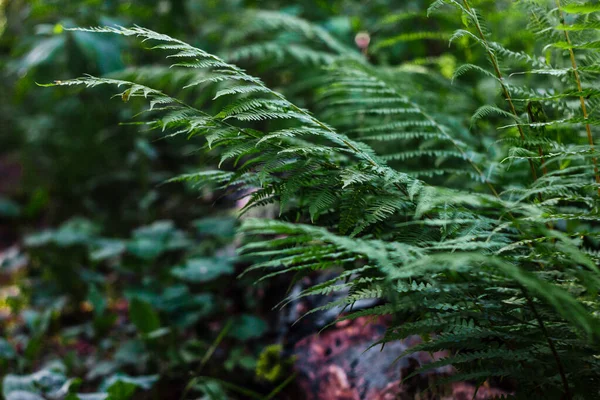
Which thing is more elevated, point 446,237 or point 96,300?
point 446,237

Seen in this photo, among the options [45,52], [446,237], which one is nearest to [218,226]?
[45,52]

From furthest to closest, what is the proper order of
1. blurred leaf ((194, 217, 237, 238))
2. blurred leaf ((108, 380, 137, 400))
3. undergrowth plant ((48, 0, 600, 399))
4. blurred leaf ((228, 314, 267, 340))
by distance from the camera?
1. blurred leaf ((194, 217, 237, 238))
2. blurred leaf ((228, 314, 267, 340))
3. blurred leaf ((108, 380, 137, 400))
4. undergrowth plant ((48, 0, 600, 399))

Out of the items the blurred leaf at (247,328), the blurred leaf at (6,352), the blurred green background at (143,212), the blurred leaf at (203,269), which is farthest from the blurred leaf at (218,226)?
the blurred leaf at (6,352)

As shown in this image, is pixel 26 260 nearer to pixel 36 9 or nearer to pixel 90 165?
pixel 90 165

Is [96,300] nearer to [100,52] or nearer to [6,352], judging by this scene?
[6,352]

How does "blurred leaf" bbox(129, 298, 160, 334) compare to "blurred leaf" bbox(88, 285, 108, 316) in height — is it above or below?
above

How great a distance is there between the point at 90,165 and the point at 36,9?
1.31 meters

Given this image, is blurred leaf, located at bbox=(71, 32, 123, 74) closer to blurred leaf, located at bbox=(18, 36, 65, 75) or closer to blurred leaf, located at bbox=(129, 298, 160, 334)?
blurred leaf, located at bbox=(18, 36, 65, 75)

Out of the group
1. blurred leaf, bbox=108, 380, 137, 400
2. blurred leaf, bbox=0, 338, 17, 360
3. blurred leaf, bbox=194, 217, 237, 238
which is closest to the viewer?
blurred leaf, bbox=108, 380, 137, 400

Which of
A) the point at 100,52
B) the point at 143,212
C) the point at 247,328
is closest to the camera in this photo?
the point at 247,328

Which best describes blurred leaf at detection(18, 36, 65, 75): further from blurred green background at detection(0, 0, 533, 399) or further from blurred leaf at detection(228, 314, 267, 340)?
blurred leaf at detection(228, 314, 267, 340)

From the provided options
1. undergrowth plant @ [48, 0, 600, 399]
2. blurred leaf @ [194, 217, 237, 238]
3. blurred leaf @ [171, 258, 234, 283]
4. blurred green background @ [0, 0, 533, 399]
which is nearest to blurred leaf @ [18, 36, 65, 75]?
blurred green background @ [0, 0, 533, 399]

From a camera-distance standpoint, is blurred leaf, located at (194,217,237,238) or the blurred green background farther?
blurred leaf, located at (194,217,237,238)

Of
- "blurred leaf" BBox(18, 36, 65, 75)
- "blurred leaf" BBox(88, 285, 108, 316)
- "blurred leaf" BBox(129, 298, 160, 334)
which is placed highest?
"blurred leaf" BBox(18, 36, 65, 75)
